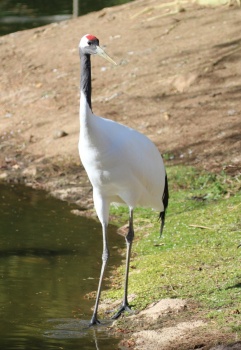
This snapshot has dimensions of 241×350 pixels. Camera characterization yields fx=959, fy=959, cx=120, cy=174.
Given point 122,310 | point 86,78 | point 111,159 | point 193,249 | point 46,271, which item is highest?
point 86,78

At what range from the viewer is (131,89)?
1374cm

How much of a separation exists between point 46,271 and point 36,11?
13.9 meters

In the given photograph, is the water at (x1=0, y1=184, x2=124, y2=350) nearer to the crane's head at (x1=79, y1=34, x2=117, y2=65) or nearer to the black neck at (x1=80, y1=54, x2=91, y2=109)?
the black neck at (x1=80, y1=54, x2=91, y2=109)

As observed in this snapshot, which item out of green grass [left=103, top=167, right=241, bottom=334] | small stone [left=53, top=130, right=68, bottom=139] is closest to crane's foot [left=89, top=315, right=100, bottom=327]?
green grass [left=103, top=167, right=241, bottom=334]

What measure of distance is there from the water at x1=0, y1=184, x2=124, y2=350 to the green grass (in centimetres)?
36

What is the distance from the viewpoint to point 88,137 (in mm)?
6996

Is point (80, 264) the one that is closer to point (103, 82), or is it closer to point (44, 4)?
point (103, 82)

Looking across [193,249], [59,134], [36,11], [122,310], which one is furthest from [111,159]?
[36,11]

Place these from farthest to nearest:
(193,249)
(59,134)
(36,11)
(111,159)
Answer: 1. (36,11)
2. (59,134)
3. (193,249)
4. (111,159)

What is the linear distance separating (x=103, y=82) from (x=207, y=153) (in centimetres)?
322

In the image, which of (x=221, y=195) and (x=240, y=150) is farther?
(x=240, y=150)

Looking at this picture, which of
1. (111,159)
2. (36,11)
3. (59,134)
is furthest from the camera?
(36,11)

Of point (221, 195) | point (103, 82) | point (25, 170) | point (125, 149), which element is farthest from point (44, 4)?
point (125, 149)

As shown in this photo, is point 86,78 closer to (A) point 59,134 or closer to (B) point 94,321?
(B) point 94,321
